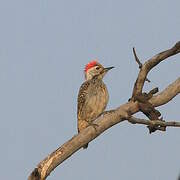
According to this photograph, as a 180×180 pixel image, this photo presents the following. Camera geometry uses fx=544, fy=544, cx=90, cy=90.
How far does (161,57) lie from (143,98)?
2.07 feet

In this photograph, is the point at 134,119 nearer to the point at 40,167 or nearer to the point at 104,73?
the point at 40,167

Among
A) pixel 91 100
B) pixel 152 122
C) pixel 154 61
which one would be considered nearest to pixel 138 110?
pixel 152 122

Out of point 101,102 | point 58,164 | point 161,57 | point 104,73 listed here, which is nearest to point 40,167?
point 58,164

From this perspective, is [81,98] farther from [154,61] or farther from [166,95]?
[154,61]

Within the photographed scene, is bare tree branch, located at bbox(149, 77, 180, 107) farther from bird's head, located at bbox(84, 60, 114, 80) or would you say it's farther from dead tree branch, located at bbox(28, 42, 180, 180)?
bird's head, located at bbox(84, 60, 114, 80)

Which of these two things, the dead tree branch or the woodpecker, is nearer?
the dead tree branch

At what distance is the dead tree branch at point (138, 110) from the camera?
7363 mm

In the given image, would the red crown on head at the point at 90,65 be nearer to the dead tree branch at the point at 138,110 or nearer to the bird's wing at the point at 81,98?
the bird's wing at the point at 81,98

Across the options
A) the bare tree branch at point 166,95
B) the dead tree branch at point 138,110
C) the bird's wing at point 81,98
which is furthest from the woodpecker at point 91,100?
the bare tree branch at point 166,95

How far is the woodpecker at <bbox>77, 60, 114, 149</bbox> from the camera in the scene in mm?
10727

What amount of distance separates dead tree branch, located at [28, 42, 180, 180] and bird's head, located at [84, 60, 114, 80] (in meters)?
3.98

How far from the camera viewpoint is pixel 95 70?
11930 mm

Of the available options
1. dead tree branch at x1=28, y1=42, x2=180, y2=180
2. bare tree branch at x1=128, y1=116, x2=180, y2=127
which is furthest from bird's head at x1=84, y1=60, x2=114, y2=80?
bare tree branch at x1=128, y1=116, x2=180, y2=127

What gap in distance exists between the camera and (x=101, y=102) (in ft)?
35.3
